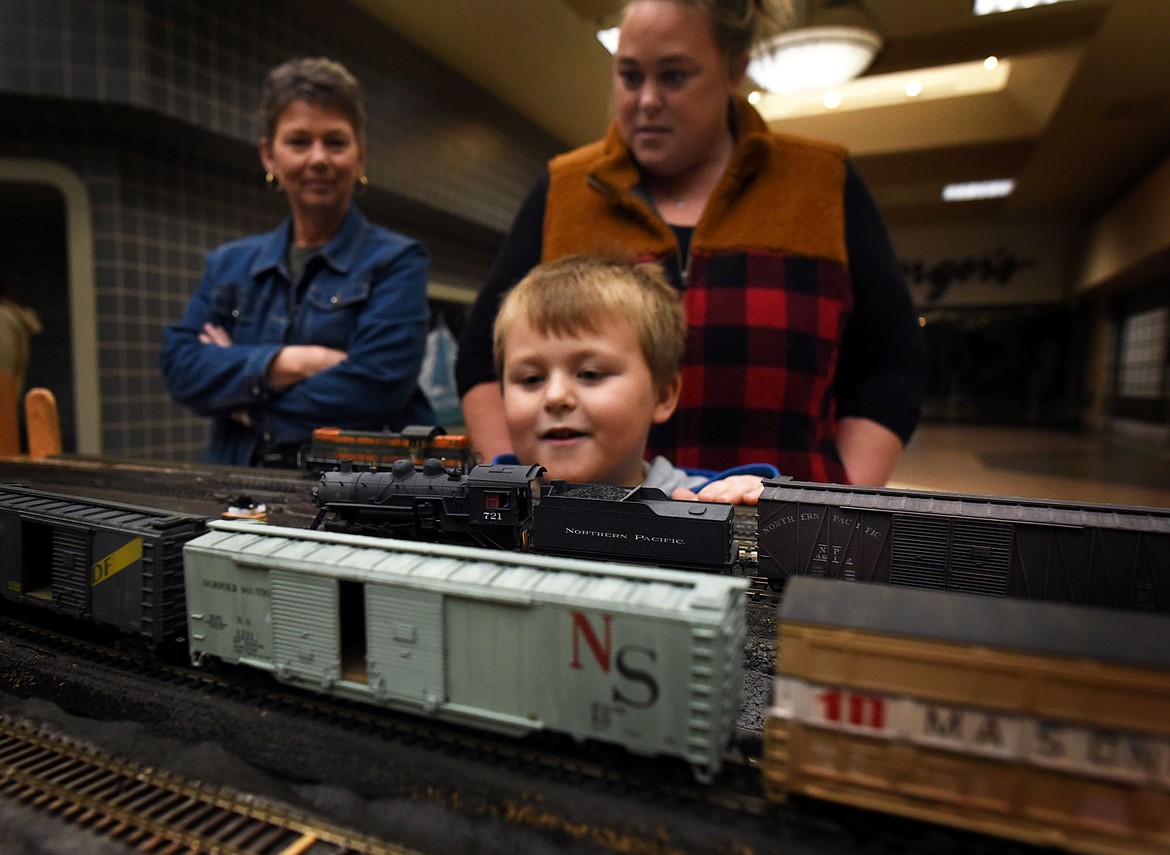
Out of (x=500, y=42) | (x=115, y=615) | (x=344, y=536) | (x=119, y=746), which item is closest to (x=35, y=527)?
(x=115, y=615)

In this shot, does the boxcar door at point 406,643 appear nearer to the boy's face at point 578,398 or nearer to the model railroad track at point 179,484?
the boy's face at point 578,398

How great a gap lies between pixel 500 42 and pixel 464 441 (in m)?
10.7

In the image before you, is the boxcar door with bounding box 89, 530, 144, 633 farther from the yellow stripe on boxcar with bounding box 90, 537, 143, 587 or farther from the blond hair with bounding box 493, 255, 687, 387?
the blond hair with bounding box 493, 255, 687, 387

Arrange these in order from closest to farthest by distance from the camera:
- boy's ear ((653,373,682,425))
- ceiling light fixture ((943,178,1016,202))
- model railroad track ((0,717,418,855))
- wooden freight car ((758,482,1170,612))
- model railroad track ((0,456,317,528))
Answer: model railroad track ((0,717,418,855))
wooden freight car ((758,482,1170,612))
boy's ear ((653,373,682,425))
model railroad track ((0,456,317,528))
ceiling light fixture ((943,178,1016,202))

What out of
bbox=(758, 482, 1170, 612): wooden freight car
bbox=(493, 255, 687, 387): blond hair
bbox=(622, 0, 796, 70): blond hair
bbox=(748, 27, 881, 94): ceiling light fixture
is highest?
bbox=(748, 27, 881, 94): ceiling light fixture

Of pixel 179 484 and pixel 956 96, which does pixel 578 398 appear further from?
pixel 956 96

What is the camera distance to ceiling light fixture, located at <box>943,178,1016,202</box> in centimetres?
2016

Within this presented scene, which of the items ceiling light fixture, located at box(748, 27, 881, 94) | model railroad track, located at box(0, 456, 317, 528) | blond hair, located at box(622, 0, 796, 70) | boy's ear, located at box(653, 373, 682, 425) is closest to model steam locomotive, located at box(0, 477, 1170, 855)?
boy's ear, located at box(653, 373, 682, 425)

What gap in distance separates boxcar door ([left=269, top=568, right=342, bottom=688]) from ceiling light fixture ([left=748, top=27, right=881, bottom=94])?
32.3ft

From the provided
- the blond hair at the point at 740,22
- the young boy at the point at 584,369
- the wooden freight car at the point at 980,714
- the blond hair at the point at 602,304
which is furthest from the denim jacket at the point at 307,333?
the wooden freight car at the point at 980,714

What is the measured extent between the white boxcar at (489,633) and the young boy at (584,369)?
32.8 inches

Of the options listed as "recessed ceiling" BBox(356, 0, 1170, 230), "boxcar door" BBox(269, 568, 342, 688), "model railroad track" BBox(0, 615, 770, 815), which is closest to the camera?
"model railroad track" BBox(0, 615, 770, 815)

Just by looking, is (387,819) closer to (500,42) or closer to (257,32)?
(257,32)

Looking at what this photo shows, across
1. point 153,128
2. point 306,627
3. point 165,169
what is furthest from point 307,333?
point 165,169
